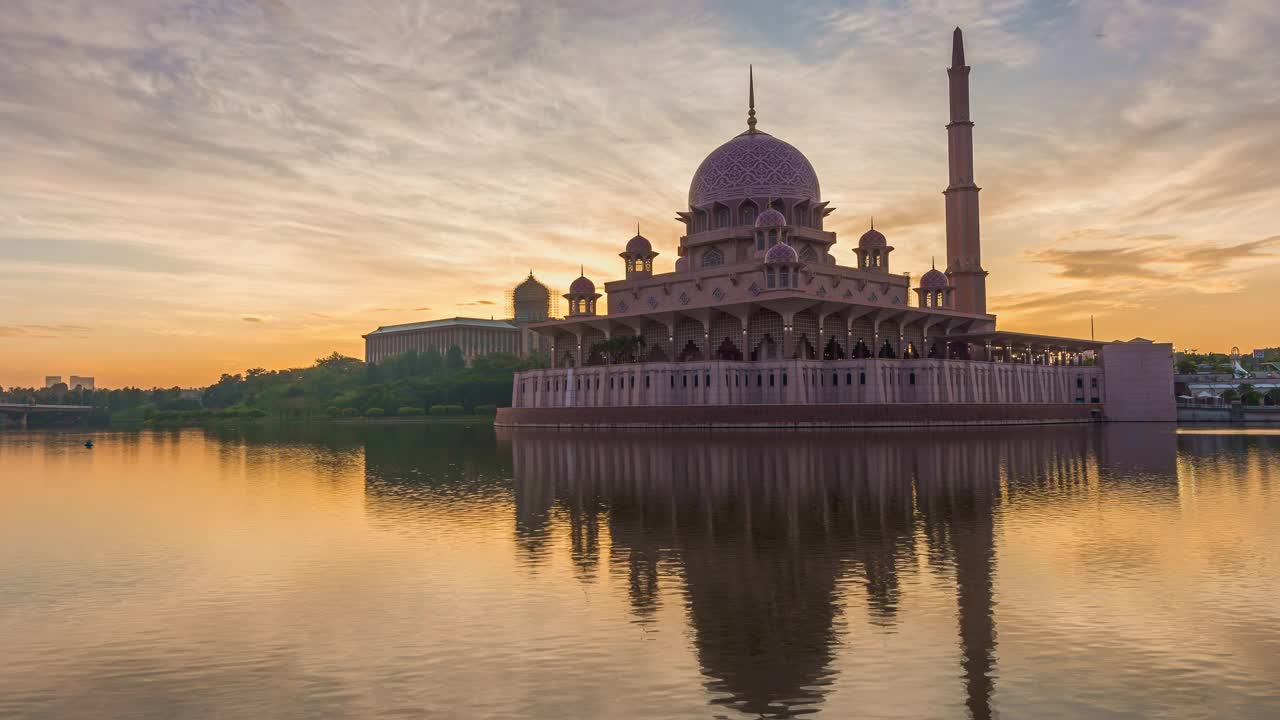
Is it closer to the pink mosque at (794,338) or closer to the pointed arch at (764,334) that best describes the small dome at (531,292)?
the pink mosque at (794,338)

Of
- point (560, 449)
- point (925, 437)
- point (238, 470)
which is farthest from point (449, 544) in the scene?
point (925, 437)

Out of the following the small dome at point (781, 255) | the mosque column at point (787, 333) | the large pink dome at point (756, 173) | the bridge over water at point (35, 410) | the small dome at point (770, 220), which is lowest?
the bridge over water at point (35, 410)

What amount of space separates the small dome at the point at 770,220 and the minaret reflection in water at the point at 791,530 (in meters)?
33.7

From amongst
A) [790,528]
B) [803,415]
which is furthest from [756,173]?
[790,528]

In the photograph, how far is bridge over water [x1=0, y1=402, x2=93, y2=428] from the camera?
135 metres

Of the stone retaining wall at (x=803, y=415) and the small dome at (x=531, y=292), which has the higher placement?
the small dome at (x=531, y=292)

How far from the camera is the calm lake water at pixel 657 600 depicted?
8.98 metres

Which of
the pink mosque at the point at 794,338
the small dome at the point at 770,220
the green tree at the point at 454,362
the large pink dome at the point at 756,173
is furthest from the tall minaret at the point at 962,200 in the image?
the green tree at the point at 454,362

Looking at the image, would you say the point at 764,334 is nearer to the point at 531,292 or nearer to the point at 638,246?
the point at 638,246

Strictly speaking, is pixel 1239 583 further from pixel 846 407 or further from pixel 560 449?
pixel 846 407

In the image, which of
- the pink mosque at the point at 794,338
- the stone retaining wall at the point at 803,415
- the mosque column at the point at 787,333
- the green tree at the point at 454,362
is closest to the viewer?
the stone retaining wall at the point at 803,415

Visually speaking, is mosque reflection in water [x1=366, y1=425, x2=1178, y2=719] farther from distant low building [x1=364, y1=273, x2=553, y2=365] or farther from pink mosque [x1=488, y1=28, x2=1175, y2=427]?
distant low building [x1=364, y1=273, x2=553, y2=365]

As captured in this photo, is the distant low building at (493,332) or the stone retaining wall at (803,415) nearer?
the stone retaining wall at (803,415)

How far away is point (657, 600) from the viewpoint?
12664 millimetres
